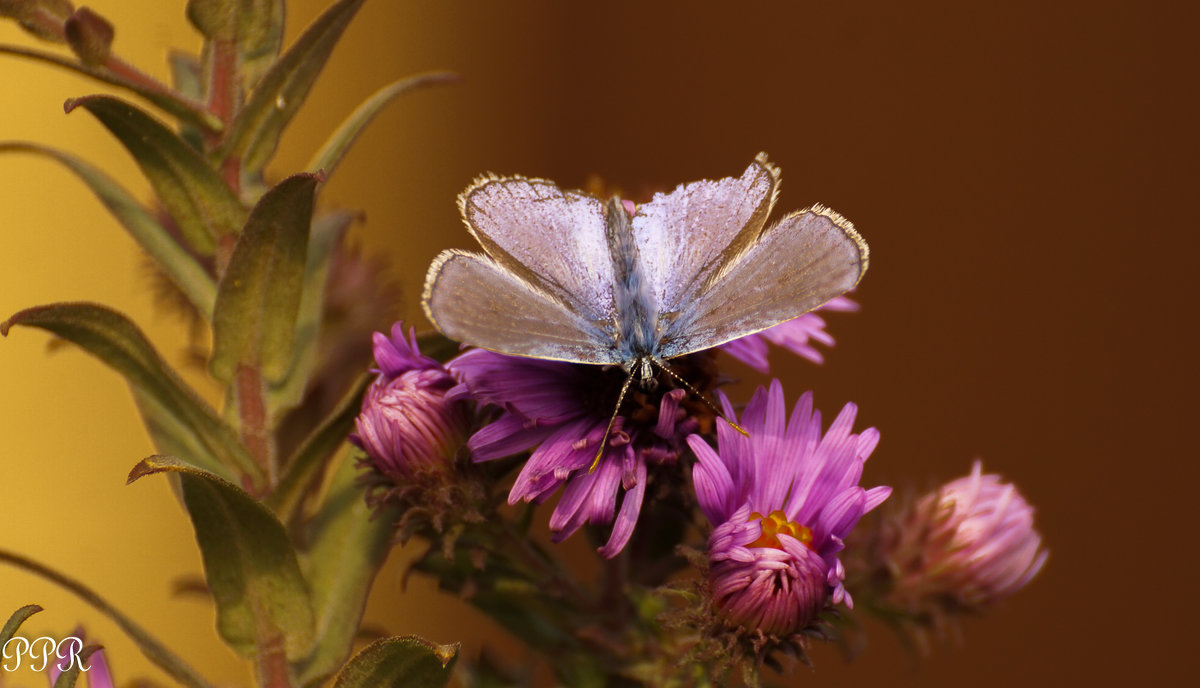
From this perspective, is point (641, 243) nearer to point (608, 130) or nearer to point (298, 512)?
point (298, 512)

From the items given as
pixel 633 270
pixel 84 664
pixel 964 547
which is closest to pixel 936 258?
pixel 964 547

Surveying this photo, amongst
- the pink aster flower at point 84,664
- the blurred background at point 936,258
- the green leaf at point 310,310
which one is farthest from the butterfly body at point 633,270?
the blurred background at point 936,258

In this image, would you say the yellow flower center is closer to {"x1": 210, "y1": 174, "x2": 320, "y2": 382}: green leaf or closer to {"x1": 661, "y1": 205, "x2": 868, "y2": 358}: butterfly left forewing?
{"x1": 661, "y1": 205, "x2": 868, "y2": 358}: butterfly left forewing

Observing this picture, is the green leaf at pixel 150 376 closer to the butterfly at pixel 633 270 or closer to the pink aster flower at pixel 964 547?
the butterfly at pixel 633 270

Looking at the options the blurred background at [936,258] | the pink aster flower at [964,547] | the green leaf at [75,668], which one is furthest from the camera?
the blurred background at [936,258]

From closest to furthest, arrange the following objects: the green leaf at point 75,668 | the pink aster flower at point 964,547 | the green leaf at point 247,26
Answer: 1. the green leaf at point 75,668
2. the green leaf at point 247,26
3. the pink aster flower at point 964,547

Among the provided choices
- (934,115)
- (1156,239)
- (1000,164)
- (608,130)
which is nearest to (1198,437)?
(1156,239)
